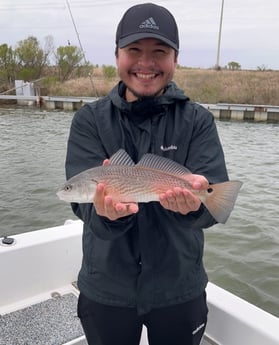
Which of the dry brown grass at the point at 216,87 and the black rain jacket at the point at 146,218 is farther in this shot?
the dry brown grass at the point at 216,87

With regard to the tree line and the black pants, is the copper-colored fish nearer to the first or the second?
the black pants

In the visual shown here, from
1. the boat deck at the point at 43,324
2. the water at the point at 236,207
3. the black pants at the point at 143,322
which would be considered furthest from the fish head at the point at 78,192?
the water at the point at 236,207

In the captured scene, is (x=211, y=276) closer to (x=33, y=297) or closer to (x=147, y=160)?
(x=33, y=297)

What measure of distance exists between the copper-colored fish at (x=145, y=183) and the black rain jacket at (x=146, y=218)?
0.08 meters

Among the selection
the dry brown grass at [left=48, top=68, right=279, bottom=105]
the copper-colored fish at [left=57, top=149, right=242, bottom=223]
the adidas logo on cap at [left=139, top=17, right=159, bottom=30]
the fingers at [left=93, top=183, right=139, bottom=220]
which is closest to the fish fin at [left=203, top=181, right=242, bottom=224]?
the copper-colored fish at [left=57, top=149, right=242, bottom=223]

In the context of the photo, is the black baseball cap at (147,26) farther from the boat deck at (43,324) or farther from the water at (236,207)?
the water at (236,207)

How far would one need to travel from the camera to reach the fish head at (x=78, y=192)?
1.74 m

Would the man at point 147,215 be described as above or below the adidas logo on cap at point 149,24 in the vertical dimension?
below

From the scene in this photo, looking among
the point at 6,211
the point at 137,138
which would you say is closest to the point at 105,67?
the point at 6,211

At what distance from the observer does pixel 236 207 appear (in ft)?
29.4

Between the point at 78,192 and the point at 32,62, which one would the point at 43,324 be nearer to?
the point at 78,192

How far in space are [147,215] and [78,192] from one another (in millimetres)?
334

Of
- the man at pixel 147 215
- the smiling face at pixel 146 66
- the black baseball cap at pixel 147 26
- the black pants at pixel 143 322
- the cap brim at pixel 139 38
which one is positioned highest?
the black baseball cap at pixel 147 26

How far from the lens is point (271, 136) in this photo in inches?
808
